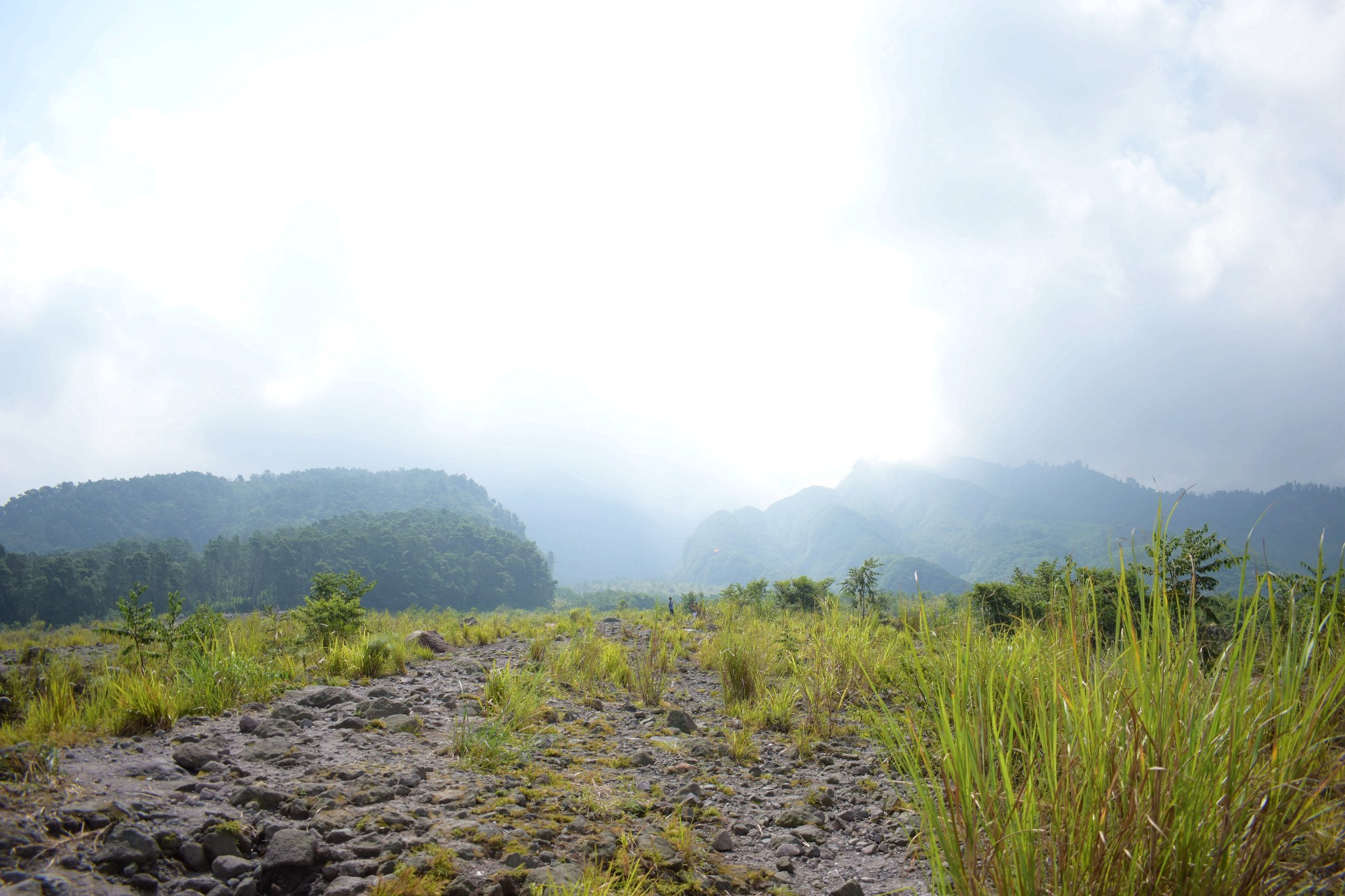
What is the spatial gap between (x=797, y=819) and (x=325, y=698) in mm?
4401

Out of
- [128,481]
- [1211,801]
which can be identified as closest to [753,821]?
[1211,801]

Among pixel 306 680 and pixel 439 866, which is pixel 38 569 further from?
pixel 439 866

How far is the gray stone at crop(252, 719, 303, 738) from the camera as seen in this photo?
4117 millimetres

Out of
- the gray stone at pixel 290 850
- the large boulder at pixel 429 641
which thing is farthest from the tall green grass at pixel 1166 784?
the large boulder at pixel 429 641

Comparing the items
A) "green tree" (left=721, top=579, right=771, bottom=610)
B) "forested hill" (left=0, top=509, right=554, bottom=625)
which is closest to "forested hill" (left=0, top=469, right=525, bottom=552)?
"forested hill" (left=0, top=509, right=554, bottom=625)

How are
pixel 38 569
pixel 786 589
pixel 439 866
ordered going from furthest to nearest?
pixel 38 569, pixel 786 589, pixel 439 866

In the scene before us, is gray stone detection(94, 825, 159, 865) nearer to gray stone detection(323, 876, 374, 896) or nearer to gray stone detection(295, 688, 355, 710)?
gray stone detection(323, 876, 374, 896)

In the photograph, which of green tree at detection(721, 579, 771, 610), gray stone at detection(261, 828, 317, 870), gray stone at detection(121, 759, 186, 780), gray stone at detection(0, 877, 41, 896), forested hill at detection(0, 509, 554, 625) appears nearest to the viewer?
gray stone at detection(0, 877, 41, 896)

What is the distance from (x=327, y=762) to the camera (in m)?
3.73

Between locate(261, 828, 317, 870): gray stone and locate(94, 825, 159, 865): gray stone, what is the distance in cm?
42

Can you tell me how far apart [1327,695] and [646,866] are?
9.48 ft

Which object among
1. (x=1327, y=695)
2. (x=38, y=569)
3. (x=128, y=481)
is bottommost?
(x=38, y=569)

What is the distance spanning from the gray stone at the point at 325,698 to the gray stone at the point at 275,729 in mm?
733

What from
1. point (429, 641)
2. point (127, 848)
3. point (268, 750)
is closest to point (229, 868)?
point (127, 848)
